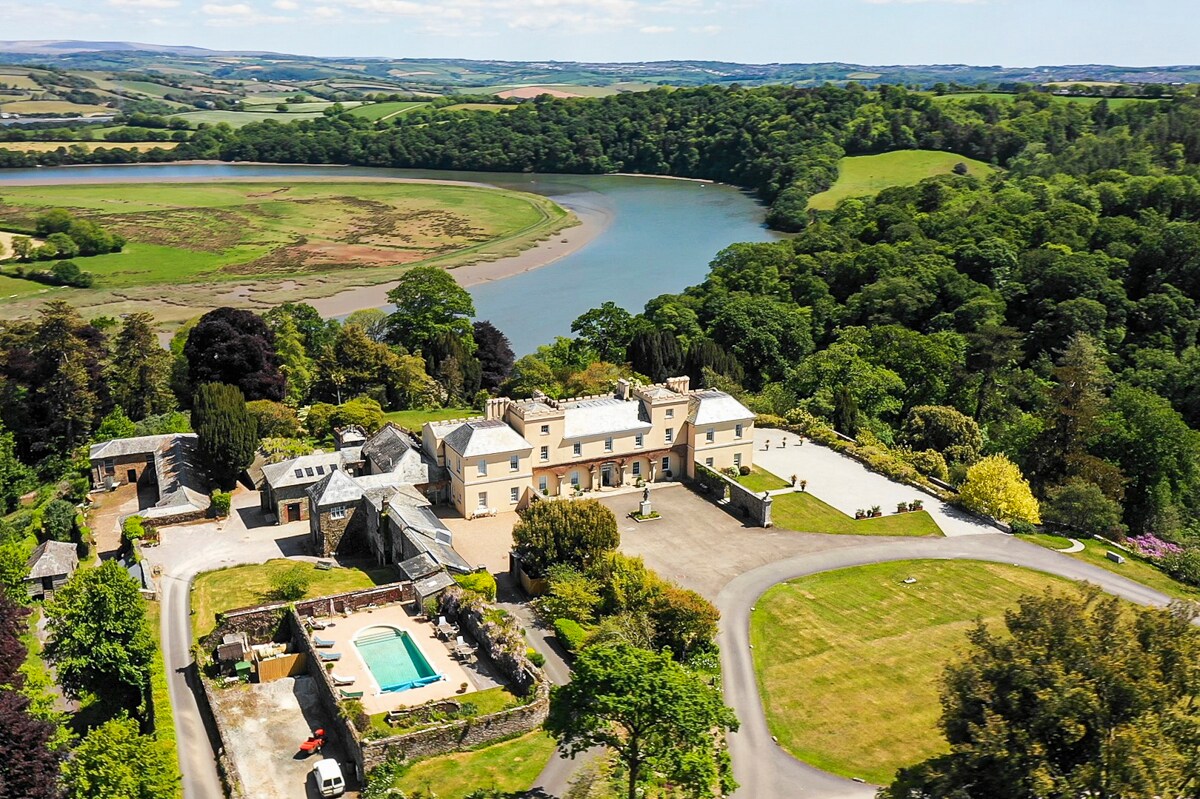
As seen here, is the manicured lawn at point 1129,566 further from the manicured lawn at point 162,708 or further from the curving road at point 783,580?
the manicured lawn at point 162,708

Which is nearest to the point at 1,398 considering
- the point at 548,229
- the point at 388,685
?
the point at 388,685

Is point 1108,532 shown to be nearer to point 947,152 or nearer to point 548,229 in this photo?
point 548,229

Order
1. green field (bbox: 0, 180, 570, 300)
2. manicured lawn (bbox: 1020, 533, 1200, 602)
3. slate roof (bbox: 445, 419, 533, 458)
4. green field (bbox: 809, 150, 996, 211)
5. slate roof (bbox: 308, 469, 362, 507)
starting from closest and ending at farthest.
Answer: manicured lawn (bbox: 1020, 533, 1200, 602) → slate roof (bbox: 308, 469, 362, 507) → slate roof (bbox: 445, 419, 533, 458) → green field (bbox: 0, 180, 570, 300) → green field (bbox: 809, 150, 996, 211)

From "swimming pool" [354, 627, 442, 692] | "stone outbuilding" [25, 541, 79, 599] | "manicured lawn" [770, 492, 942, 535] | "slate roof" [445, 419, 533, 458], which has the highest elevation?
"slate roof" [445, 419, 533, 458]

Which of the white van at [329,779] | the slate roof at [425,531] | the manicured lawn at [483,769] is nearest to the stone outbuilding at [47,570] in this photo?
the slate roof at [425,531]

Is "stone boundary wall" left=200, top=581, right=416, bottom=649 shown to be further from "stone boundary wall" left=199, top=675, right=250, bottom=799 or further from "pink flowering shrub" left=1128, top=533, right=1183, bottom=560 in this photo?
"pink flowering shrub" left=1128, top=533, right=1183, bottom=560

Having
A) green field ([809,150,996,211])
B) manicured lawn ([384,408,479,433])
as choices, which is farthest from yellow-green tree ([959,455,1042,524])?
green field ([809,150,996,211])
